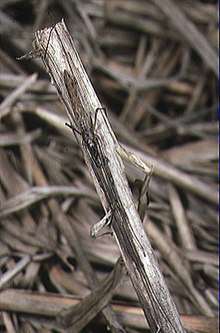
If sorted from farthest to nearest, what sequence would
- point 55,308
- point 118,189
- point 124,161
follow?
point 124,161 → point 55,308 → point 118,189

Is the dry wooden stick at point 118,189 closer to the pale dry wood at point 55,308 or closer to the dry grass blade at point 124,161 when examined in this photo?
the dry grass blade at point 124,161

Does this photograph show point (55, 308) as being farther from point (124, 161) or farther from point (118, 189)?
point (124, 161)

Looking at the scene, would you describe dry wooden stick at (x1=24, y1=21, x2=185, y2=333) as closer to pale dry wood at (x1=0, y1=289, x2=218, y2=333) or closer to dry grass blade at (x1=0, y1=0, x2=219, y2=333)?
dry grass blade at (x1=0, y1=0, x2=219, y2=333)

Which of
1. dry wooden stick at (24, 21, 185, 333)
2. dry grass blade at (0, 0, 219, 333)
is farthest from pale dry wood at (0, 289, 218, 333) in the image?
dry wooden stick at (24, 21, 185, 333)

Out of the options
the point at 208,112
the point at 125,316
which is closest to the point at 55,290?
the point at 125,316

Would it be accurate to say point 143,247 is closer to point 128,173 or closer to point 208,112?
point 128,173

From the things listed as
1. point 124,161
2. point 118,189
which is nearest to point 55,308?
point 118,189

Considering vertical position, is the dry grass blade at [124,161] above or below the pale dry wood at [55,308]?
above

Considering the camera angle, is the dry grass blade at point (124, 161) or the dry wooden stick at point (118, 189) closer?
the dry wooden stick at point (118, 189)

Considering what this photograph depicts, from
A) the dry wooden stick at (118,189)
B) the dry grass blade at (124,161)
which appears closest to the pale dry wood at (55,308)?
the dry grass blade at (124,161)
